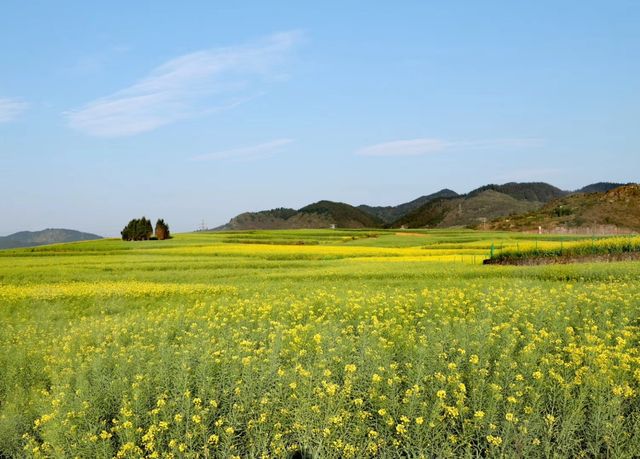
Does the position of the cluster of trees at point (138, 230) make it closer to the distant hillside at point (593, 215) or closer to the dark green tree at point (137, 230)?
the dark green tree at point (137, 230)

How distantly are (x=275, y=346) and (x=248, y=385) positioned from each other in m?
1.52

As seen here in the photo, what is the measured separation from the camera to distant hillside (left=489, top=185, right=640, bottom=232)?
118 m

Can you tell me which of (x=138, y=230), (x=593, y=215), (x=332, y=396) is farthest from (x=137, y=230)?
(x=593, y=215)

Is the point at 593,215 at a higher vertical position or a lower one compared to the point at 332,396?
higher

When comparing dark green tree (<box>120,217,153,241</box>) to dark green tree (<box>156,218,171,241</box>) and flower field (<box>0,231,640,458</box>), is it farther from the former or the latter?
flower field (<box>0,231,640,458</box>)

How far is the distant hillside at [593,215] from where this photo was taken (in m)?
118

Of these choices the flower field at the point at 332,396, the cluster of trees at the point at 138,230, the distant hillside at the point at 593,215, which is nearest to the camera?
the flower field at the point at 332,396

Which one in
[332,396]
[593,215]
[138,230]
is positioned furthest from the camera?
[593,215]

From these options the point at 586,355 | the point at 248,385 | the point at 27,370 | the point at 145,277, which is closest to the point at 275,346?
the point at 248,385

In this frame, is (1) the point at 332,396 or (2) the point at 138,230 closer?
(1) the point at 332,396

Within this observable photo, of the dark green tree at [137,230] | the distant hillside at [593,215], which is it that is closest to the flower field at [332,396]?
the dark green tree at [137,230]

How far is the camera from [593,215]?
126938 millimetres

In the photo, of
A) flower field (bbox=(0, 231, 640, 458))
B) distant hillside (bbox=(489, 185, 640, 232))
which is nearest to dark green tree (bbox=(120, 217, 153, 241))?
flower field (bbox=(0, 231, 640, 458))

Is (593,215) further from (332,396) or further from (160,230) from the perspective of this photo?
(332,396)
